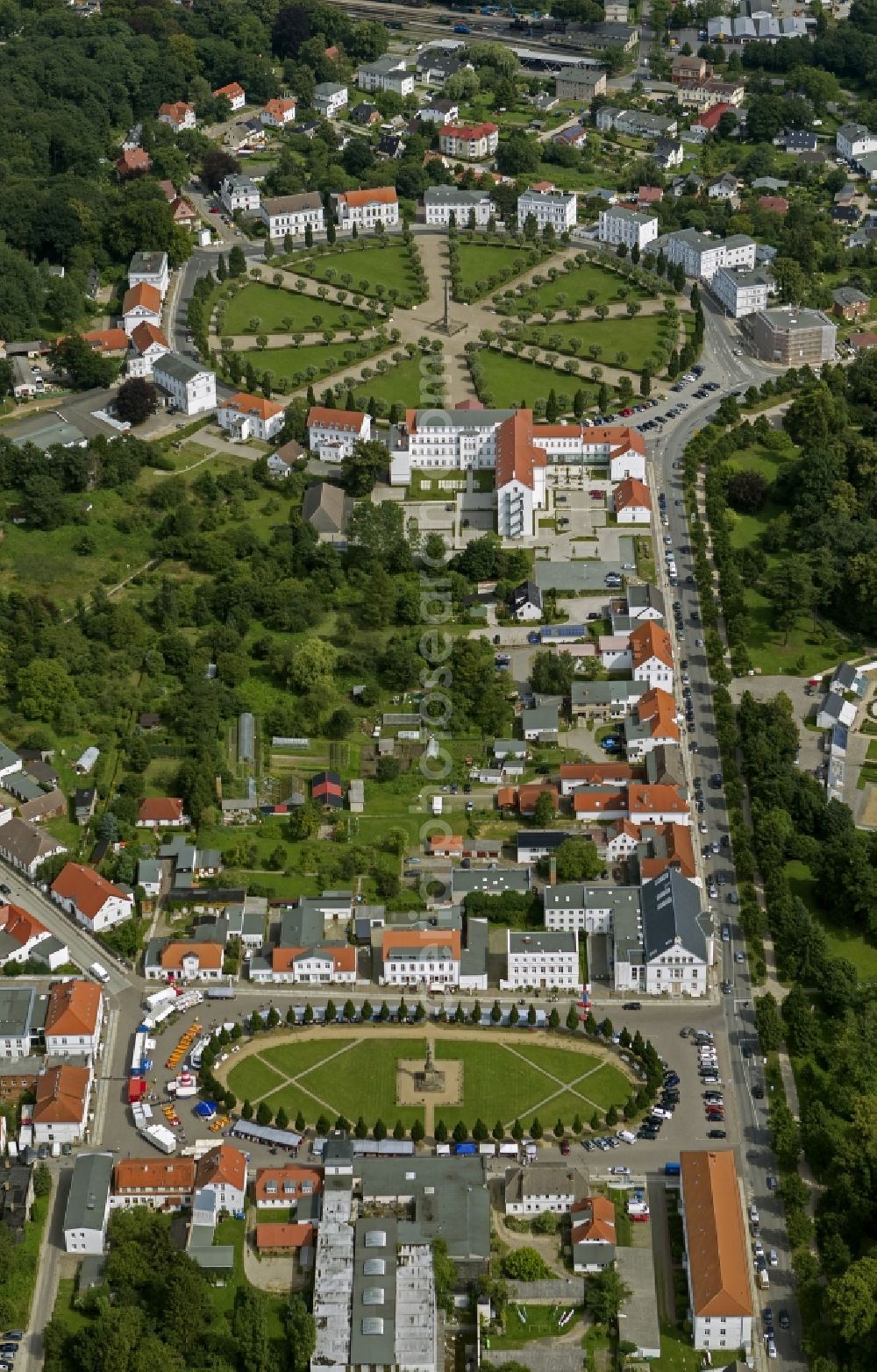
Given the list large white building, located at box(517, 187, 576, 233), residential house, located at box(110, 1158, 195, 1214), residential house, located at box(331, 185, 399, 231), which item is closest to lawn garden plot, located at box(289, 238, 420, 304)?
residential house, located at box(331, 185, 399, 231)

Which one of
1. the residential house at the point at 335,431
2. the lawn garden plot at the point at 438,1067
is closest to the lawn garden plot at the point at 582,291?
the residential house at the point at 335,431

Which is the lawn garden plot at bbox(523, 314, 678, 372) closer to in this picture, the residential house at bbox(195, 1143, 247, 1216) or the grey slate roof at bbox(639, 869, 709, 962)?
the grey slate roof at bbox(639, 869, 709, 962)

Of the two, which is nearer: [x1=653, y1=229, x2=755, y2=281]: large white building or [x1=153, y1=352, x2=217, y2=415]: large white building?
[x1=153, y1=352, x2=217, y2=415]: large white building

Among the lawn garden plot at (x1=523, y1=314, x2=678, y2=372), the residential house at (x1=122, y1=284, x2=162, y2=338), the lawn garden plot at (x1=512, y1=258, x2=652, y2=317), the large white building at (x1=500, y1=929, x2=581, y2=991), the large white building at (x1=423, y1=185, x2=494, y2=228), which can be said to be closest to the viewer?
the large white building at (x1=500, y1=929, x2=581, y2=991)

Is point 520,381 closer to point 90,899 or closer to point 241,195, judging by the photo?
point 241,195

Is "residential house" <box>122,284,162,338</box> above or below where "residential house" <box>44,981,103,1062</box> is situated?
above

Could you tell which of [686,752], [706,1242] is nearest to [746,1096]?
[706,1242]

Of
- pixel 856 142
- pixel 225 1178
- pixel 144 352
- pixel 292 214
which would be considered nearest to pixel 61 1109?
pixel 225 1178

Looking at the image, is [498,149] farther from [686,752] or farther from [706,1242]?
[706,1242]
